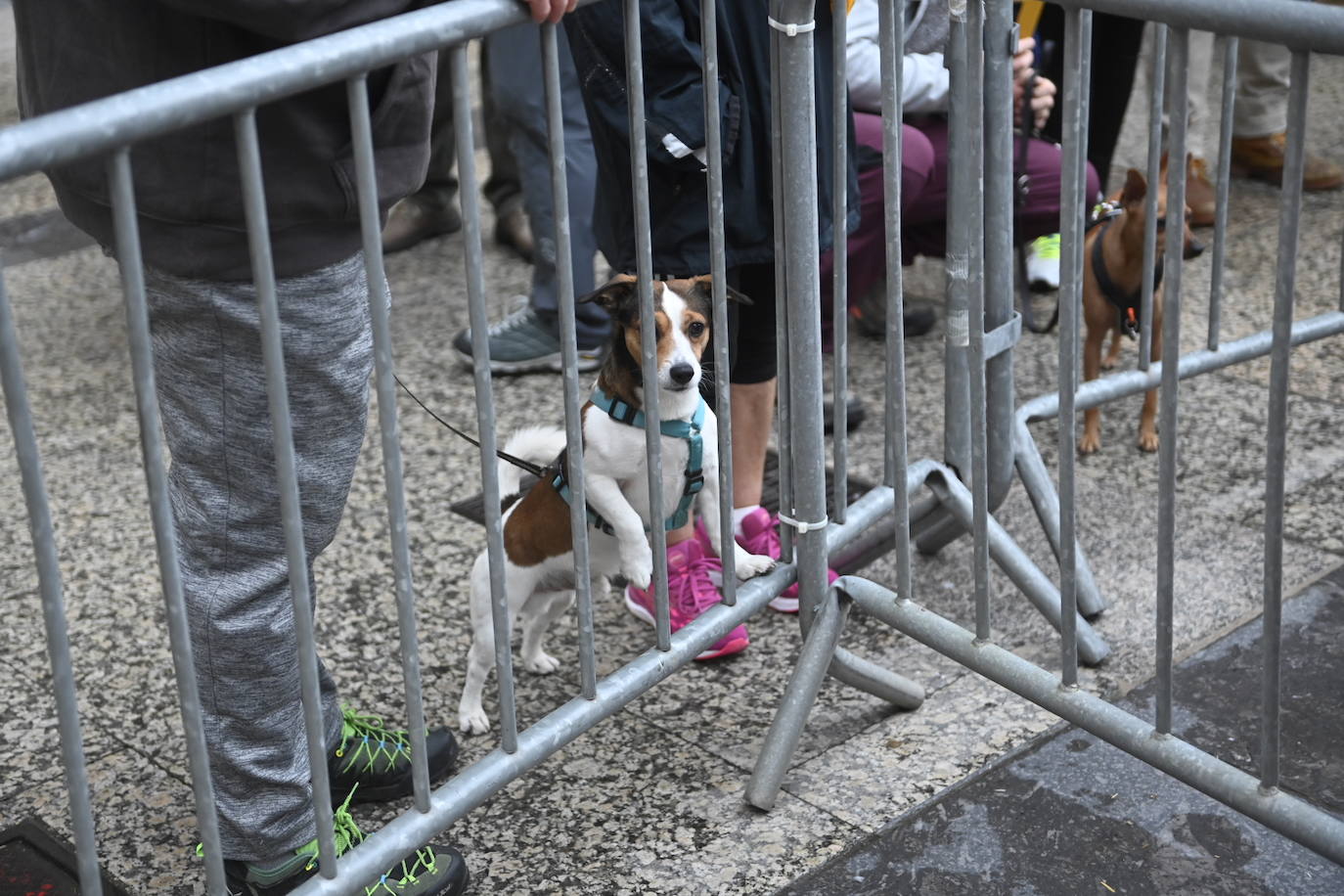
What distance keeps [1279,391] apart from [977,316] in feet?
1.92

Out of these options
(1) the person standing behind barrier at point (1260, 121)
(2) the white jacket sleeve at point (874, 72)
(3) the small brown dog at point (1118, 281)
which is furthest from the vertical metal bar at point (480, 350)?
(1) the person standing behind barrier at point (1260, 121)

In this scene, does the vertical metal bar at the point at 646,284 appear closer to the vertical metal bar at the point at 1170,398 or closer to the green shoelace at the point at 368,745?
the green shoelace at the point at 368,745

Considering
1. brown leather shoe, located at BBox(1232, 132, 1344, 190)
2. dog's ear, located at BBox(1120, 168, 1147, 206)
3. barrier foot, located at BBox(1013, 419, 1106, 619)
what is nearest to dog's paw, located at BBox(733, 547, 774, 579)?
barrier foot, located at BBox(1013, 419, 1106, 619)

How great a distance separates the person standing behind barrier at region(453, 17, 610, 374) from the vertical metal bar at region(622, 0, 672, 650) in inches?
92.1

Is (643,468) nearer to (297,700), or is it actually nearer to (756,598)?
(756,598)

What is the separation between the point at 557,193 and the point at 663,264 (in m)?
1.14

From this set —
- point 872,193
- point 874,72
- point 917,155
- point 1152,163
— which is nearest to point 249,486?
point 1152,163

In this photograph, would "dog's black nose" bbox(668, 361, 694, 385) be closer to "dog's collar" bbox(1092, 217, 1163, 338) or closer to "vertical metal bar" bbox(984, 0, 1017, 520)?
"vertical metal bar" bbox(984, 0, 1017, 520)

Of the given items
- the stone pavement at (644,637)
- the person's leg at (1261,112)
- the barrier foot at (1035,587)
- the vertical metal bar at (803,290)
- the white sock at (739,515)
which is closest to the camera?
the vertical metal bar at (803,290)

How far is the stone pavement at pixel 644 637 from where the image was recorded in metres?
2.80

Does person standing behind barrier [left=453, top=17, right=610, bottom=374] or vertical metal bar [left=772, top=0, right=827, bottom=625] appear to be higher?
vertical metal bar [left=772, top=0, right=827, bottom=625]

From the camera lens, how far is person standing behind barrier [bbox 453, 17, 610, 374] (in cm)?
488

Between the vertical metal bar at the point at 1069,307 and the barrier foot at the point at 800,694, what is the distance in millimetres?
562

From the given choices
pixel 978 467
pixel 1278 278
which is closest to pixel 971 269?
pixel 978 467
